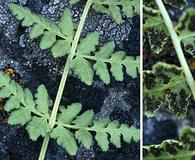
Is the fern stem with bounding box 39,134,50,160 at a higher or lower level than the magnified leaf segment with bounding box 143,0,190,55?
lower

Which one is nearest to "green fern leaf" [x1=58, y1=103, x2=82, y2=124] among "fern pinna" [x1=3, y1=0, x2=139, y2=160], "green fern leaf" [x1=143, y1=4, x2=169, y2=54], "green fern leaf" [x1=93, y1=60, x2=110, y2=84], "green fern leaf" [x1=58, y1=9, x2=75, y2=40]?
"fern pinna" [x1=3, y1=0, x2=139, y2=160]

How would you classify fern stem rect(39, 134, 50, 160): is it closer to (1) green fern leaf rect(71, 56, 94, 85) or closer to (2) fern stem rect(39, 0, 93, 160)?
(2) fern stem rect(39, 0, 93, 160)

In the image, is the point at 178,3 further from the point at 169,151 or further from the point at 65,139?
the point at 65,139

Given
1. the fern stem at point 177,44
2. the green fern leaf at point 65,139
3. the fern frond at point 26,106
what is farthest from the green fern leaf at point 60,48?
the fern stem at point 177,44

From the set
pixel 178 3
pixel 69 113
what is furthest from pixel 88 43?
pixel 178 3

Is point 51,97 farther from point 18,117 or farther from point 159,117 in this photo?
point 159,117

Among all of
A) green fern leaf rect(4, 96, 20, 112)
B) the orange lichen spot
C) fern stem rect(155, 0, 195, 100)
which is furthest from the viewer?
the orange lichen spot

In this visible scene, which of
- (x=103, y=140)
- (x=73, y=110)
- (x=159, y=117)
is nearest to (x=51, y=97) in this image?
(x=73, y=110)

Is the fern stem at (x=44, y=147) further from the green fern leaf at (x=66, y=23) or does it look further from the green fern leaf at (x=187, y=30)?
the green fern leaf at (x=187, y=30)
